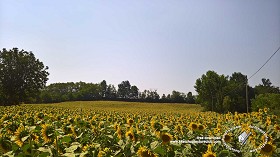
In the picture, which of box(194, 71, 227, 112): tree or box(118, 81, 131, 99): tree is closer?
box(194, 71, 227, 112): tree

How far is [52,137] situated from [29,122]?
3.08 meters

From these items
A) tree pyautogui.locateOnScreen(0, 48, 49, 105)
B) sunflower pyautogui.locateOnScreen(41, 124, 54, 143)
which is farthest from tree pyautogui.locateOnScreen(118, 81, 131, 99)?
sunflower pyautogui.locateOnScreen(41, 124, 54, 143)

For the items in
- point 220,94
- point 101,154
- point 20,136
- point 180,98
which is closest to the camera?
point 101,154

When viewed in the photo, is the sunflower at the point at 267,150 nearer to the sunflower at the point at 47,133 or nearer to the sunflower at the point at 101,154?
the sunflower at the point at 101,154

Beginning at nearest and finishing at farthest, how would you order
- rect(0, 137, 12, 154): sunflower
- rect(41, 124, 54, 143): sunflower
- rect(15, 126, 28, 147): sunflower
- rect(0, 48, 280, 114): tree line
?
rect(0, 137, 12, 154): sunflower
rect(15, 126, 28, 147): sunflower
rect(41, 124, 54, 143): sunflower
rect(0, 48, 280, 114): tree line

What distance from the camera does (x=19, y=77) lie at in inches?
2023

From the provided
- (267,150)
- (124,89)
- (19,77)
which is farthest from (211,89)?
(267,150)

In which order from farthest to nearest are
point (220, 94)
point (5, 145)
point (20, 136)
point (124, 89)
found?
1. point (124, 89)
2. point (220, 94)
3. point (20, 136)
4. point (5, 145)

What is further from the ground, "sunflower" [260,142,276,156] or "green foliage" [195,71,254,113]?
"green foliage" [195,71,254,113]

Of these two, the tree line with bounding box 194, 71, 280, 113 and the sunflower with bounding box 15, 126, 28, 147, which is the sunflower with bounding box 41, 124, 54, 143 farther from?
the tree line with bounding box 194, 71, 280, 113

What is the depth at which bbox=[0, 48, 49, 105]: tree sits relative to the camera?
4928cm

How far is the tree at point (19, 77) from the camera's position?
162ft

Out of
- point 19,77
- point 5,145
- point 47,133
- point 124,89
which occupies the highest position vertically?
point 124,89

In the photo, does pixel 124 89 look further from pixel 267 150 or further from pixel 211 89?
pixel 267 150
